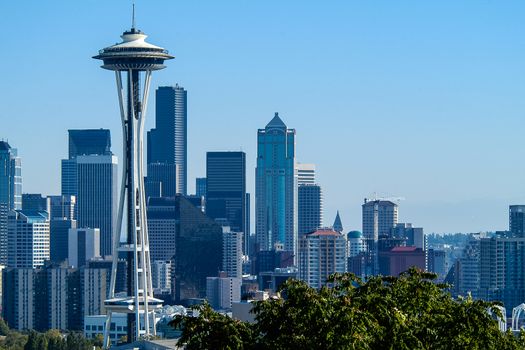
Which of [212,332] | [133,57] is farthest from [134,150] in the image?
[212,332]

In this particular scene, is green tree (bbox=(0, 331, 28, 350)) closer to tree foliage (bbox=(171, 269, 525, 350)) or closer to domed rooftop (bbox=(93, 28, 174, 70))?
domed rooftop (bbox=(93, 28, 174, 70))

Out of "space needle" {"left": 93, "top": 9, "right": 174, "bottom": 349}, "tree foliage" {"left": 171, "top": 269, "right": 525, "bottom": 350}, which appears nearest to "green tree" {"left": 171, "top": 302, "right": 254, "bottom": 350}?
"tree foliage" {"left": 171, "top": 269, "right": 525, "bottom": 350}

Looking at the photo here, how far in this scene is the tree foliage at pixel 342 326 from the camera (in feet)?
147

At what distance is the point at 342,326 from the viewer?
44.3 metres

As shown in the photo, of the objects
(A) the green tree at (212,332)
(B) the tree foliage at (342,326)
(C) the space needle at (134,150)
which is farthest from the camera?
(C) the space needle at (134,150)

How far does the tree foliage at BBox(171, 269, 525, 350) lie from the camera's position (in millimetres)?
44750

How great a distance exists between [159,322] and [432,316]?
394ft

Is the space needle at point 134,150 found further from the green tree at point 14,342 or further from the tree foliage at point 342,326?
the tree foliage at point 342,326

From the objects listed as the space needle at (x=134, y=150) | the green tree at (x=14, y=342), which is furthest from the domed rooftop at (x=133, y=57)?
the green tree at (x=14, y=342)

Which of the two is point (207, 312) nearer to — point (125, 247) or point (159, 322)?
point (125, 247)

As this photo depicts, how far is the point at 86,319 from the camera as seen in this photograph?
182 metres

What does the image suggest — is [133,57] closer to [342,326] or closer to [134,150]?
[134,150]

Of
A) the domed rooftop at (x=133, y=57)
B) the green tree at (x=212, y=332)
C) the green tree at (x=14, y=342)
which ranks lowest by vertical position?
the green tree at (x=14, y=342)

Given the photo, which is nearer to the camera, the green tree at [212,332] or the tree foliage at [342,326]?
the tree foliage at [342,326]
